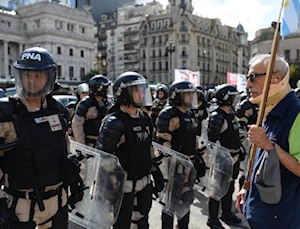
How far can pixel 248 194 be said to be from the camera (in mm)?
2484

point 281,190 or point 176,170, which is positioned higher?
point 281,190

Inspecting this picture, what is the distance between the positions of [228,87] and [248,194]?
3144 mm

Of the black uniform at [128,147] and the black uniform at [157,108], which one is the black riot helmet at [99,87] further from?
the black uniform at [157,108]

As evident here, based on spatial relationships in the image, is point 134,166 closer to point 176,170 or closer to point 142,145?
point 142,145

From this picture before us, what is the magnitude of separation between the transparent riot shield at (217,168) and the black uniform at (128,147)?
63.2 inches

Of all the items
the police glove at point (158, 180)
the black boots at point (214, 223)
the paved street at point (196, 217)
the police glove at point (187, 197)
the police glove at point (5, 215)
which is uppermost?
the police glove at point (5, 215)

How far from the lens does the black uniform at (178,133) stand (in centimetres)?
429

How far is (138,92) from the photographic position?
3.59 meters

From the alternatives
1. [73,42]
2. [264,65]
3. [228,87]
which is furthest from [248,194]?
[73,42]


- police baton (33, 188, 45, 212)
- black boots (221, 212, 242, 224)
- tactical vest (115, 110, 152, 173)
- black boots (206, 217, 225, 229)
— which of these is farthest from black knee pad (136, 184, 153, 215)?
black boots (221, 212, 242, 224)

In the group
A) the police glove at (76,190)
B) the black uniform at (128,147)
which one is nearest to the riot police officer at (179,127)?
the black uniform at (128,147)

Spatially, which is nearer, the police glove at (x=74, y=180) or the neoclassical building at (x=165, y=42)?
the police glove at (x=74, y=180)

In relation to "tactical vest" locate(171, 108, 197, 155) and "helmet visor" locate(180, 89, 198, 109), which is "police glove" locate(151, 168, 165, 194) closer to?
"tactical vest" locate(171, 108, 197, 155)

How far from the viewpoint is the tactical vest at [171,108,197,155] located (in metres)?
4.38
